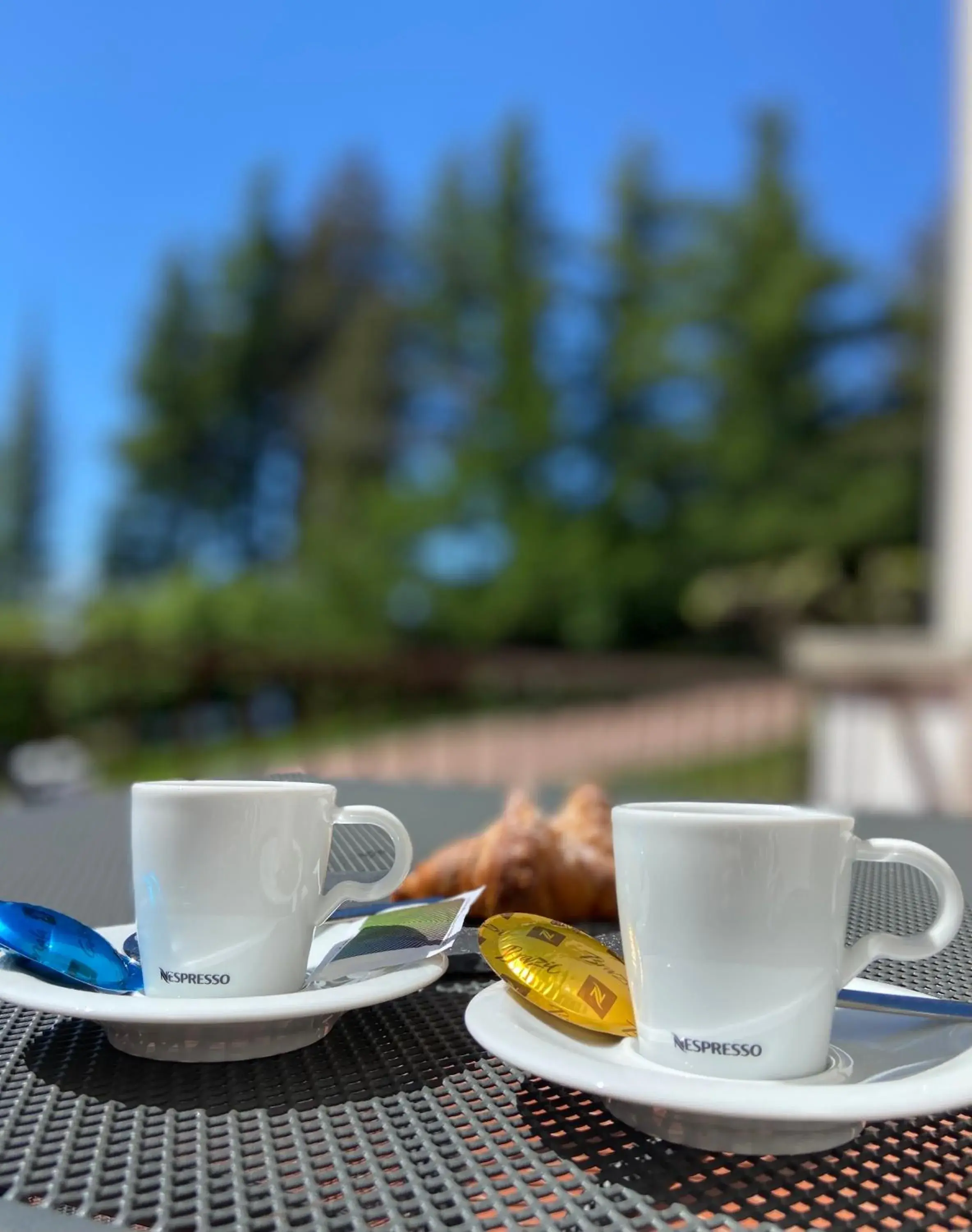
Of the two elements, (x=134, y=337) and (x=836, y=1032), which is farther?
(x=134, y=337)

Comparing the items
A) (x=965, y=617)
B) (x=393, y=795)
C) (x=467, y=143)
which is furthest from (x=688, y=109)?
(x=393, y=795)

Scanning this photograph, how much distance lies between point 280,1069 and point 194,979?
0.05m

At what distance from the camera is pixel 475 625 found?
11219 mm

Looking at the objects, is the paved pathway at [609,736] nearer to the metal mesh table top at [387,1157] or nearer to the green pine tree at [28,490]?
the metal mesh table top at [387,1157]

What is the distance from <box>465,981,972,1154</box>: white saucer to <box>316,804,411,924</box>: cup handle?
0.33ft

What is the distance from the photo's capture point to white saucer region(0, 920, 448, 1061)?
38 cm

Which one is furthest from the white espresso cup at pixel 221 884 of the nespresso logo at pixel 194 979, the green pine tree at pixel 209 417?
the green pine tree at pixel 209 417

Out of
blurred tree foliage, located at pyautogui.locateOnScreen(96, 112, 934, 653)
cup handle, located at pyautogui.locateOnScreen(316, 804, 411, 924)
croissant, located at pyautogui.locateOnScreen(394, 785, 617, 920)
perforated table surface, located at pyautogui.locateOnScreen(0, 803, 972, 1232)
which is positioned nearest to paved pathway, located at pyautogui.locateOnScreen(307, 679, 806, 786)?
blurred tree foliage, located at pyautogui.locateOnScreen(96, 112, 934, 653)

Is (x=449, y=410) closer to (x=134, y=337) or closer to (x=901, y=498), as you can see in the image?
(x=134, y=337)

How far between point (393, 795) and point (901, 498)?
9454mm

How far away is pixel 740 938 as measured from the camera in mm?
351

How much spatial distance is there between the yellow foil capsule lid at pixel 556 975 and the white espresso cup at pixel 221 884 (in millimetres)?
85

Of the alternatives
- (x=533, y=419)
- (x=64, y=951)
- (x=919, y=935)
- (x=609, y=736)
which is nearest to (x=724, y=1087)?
(x=919, y=935)

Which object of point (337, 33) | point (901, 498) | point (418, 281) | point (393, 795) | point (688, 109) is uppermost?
point (337, 33)
